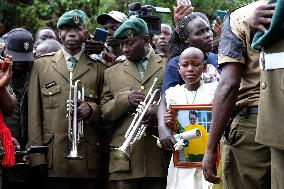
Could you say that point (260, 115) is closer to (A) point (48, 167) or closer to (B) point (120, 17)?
(A) point (48, 167)

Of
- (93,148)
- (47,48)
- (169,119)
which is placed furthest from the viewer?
(47,48)

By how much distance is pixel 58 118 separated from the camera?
7297 millimetres

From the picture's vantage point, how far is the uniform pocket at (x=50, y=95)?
7.34 meters

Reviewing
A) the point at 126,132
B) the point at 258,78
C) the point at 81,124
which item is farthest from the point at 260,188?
the point at 81,124

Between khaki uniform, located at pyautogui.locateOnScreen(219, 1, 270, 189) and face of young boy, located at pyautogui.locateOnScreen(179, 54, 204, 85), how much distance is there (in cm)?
159

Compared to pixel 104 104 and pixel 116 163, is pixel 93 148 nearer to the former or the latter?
pixel 116 163

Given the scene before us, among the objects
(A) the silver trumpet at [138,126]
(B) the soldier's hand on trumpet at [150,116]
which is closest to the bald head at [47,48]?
(A) the silver trumpet at [138,126]

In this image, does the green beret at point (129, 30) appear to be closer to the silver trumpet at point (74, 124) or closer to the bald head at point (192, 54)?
the silver trumpet at point (74, 124)

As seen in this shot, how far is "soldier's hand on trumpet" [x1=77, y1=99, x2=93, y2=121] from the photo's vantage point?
7.16 m

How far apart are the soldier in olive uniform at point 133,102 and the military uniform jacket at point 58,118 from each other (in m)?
0.21

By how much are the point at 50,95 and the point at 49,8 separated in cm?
908

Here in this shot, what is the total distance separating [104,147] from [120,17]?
1792mm

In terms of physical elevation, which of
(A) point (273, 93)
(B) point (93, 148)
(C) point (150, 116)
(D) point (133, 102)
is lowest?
(B) point (93, 148)

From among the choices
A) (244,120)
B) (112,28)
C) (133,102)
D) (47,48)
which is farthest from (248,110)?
(47,48)
